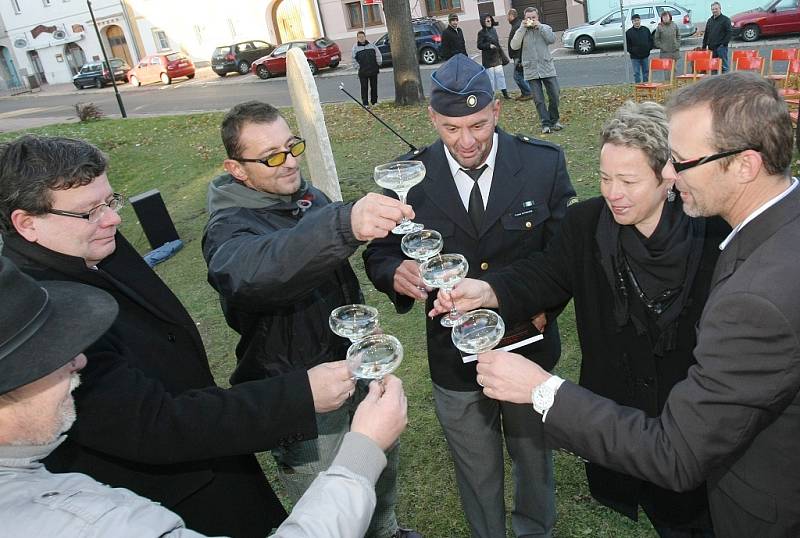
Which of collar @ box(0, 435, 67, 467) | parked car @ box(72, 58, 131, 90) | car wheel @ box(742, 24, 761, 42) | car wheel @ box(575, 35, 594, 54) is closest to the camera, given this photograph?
collar @ box(0, 435, 67, 467)

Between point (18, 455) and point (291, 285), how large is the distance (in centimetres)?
101

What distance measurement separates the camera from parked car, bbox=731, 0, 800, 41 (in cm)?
1928

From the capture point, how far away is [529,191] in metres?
3.09

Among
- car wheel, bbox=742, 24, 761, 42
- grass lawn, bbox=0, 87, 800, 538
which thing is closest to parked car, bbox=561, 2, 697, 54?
car wheel, bbox=742, 24, 761, 42

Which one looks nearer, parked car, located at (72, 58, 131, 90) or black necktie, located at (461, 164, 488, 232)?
black necktie, located at (461, 164, 488, 232)

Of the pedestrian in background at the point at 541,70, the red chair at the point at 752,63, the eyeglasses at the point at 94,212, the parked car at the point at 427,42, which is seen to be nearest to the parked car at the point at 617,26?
the parked car at the point at 427,42

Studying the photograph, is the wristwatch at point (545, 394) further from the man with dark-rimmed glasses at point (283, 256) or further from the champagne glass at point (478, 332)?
the man with dark-rimmed glasses at point (283, 256)

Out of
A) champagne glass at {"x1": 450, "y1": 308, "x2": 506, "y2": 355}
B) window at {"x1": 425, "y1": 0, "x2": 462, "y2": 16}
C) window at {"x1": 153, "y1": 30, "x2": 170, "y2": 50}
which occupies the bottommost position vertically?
champagne glass at {"x1": 450, "y1": 308, "x2": 506, "y2": 355}

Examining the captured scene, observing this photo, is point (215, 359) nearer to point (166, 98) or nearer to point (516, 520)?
point (516, 520)

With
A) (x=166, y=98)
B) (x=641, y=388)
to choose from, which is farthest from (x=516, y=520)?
(x=166, y=98)

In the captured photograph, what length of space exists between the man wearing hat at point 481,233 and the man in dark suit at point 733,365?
3.25 ft

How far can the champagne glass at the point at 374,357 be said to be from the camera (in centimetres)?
223

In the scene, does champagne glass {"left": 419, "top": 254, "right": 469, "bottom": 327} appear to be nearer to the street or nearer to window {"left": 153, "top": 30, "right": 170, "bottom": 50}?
the street

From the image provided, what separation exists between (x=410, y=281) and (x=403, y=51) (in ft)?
44.0
